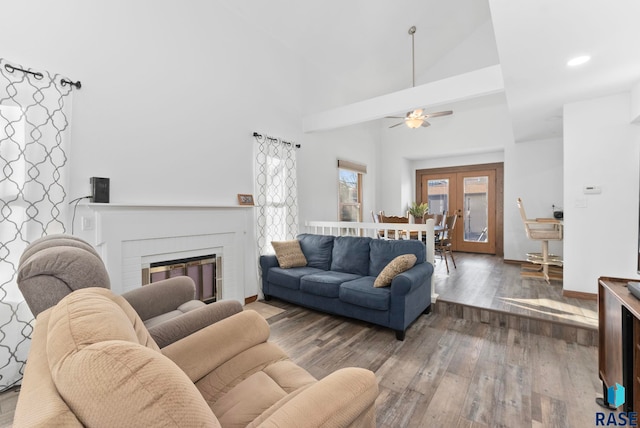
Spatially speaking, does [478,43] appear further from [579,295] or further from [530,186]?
[579,295]

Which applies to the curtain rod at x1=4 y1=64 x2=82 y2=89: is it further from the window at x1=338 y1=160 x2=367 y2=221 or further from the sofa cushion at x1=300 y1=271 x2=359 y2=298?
the window at x1=338 y1=160 x2=367 y2=221

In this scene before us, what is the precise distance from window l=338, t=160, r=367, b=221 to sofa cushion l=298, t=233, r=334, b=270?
172 centimetres

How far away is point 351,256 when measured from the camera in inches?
135

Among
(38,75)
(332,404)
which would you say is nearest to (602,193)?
(332,404)

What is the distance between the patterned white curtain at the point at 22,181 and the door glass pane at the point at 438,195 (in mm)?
6741

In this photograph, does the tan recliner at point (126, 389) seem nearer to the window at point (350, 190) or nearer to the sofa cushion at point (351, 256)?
the sofa cushion at point (351, 256)

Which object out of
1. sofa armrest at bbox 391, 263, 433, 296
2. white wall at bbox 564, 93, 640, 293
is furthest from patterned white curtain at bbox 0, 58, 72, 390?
white wall at bbox 564, 93, 640, 293

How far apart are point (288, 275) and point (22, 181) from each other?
2.39m

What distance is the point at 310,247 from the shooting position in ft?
12.5

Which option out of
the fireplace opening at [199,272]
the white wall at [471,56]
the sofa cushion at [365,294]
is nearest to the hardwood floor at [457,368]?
the sofa cushion at [365,294]

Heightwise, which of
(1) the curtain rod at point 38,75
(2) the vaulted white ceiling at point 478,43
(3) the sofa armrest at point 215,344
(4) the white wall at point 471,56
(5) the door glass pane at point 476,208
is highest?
(4) the white wall at point 471,56

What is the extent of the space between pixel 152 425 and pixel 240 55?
13.0 feet

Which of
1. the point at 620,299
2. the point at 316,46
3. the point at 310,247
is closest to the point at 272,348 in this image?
the point at 620,299

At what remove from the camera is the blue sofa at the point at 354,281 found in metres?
2.63
